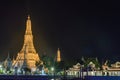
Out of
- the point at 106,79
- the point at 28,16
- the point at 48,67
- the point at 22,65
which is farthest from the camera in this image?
the point at 28,16

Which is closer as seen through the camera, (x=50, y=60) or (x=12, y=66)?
(x=50, y=60)

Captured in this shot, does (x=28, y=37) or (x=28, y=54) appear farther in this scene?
(x=28, y=37)

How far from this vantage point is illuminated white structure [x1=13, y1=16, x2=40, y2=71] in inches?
3770

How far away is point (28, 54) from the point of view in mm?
97438

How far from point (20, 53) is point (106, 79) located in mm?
37791

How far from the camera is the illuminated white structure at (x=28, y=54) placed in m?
95.8

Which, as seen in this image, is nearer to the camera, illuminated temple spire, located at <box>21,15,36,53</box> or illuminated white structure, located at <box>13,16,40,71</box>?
illuminated white structure, located at <box>13,16,40,71</box>

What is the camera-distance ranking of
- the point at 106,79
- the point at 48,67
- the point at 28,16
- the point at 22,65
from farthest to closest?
Answer: the point at 28,16 → the point at 22,65 → the point at 48,67 → the point at 106,79

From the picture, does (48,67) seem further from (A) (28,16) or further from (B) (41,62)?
(A) (28,16)

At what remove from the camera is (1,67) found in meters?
88.4

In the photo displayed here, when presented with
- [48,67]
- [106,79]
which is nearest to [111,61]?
[48,67]

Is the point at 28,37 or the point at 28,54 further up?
the point at 28,37

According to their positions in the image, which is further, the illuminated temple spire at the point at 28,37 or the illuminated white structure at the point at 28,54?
the illuminated temple spire at the point at 28,37

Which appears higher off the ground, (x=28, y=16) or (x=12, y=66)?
(x=28, y=16)
